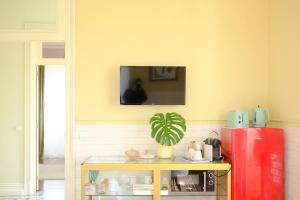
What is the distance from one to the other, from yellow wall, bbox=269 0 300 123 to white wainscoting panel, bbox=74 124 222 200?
819mm

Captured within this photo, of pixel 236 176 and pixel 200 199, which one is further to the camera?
pixel 200 199

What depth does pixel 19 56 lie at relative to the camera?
4.57 m

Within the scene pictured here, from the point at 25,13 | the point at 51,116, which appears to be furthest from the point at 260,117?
the point at 51,116

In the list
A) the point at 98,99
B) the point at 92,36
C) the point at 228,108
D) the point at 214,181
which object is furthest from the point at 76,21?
the point at 214,181

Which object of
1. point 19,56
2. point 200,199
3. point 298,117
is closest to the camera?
point 298,117

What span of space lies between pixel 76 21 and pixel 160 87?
1.14 meters

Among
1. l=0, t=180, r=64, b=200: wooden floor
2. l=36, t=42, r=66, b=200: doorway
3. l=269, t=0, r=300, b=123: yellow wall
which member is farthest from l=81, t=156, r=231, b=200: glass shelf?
l=36, t=42, r=66, b=200: doorway

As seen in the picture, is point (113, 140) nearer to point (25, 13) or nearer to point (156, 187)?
point (156, 187)

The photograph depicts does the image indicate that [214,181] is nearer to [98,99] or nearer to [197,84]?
[197,84]

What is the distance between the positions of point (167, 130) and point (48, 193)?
2.52m

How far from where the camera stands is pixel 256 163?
2.83 meters

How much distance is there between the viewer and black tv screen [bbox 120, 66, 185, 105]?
10.4 ft

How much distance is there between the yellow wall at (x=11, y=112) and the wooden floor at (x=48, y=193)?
0.33 m

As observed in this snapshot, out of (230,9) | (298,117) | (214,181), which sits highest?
(230,9)
